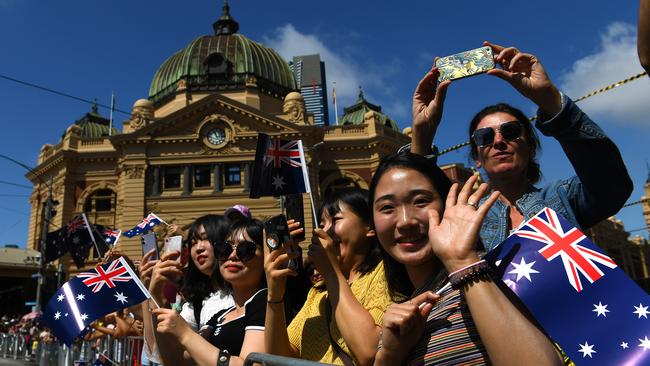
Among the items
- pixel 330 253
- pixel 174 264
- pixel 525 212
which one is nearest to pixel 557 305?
pixel 525 212

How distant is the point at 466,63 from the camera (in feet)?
8.23

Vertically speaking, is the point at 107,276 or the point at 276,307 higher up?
the point at 107,276

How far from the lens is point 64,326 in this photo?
187 inches

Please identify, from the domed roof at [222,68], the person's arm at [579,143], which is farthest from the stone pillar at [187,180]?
the person's arm at [579,143]

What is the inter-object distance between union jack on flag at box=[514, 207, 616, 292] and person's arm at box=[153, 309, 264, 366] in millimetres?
1787

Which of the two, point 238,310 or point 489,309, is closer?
point 489,309

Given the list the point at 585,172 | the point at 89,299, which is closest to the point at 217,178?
the point at 89,299

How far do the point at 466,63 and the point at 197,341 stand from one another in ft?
7.56

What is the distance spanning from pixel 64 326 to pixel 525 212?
4607 mm

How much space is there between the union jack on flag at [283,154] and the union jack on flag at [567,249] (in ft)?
9.47

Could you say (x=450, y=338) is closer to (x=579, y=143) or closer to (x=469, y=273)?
(x=469, y=273)

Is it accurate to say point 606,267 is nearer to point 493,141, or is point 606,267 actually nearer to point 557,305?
point 557,305

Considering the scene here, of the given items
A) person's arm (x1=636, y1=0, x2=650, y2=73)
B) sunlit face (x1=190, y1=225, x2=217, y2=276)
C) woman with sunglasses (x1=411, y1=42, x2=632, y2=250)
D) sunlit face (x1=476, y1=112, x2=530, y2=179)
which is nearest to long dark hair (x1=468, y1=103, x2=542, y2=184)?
woman with sunglasses (x1=411, y1=42, x2=632, y2=250)

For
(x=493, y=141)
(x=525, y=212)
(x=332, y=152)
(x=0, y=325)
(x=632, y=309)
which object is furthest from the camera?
(x=332, y=152)
